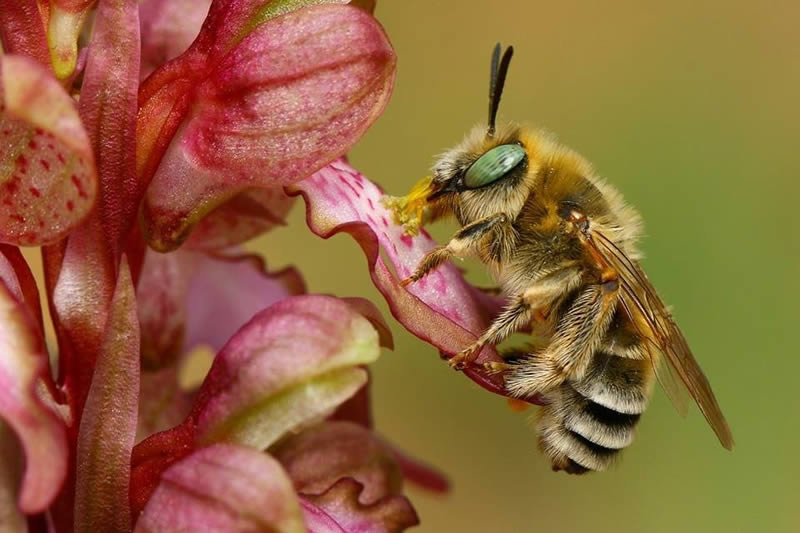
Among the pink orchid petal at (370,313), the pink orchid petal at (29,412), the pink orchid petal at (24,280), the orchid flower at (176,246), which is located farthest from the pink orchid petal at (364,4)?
the pink orchid petal at (29,412)

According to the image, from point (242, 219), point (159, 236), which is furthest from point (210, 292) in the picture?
point (159, 236)

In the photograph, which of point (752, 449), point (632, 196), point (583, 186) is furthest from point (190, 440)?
point (632, 196)

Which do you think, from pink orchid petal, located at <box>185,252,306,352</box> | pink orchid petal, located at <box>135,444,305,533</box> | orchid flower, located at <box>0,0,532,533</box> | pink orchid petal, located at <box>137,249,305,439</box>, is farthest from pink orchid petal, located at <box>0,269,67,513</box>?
pink orchid petal, located at <box>185,252,306,352</box>

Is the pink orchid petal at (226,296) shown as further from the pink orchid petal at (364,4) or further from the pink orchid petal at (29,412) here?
the pink orchid petal at (29,412)

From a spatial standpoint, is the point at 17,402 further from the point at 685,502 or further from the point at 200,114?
the point at 685,502

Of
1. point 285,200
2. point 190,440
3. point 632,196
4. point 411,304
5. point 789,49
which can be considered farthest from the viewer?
point 789,49

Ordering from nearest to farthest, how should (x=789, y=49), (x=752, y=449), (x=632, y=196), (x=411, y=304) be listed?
(x=411, y=304), (x=752, y=449), (x=632, y=196), (x=789, y=49)
